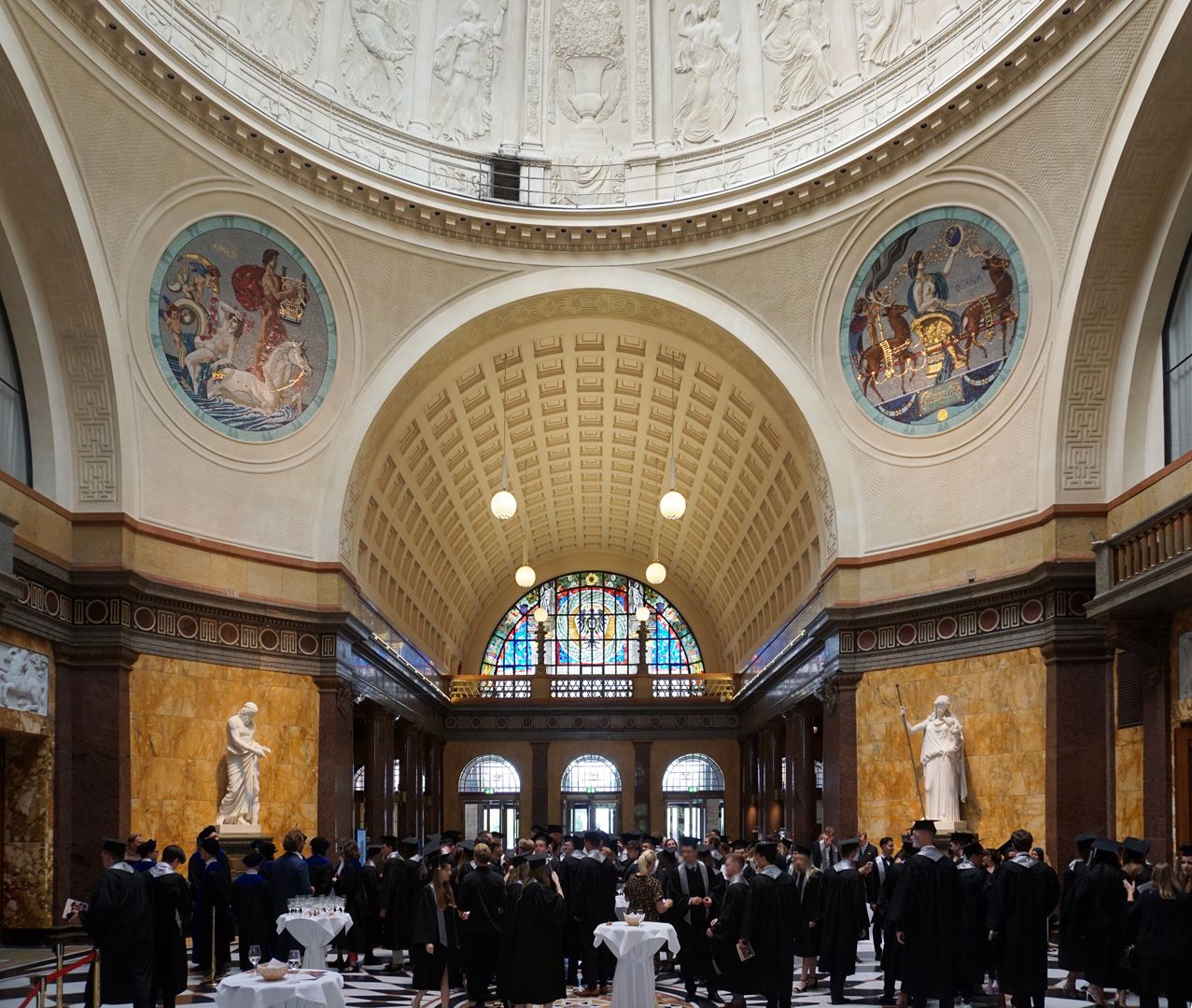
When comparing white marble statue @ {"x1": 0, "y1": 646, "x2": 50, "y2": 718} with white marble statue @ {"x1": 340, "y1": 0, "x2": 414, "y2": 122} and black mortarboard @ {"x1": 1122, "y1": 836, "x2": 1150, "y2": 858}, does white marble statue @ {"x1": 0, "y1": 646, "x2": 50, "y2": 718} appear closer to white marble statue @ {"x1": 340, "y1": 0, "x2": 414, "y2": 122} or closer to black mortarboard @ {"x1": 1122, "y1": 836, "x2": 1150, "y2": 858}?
white marble statue @ {"x1": 340, "y1": 0, "x2": 414, "y2": 122}

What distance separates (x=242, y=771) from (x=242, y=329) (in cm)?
762

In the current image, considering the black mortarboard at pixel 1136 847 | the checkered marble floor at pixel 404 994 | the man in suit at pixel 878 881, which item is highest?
the black mortarboard at pixel 1136 847

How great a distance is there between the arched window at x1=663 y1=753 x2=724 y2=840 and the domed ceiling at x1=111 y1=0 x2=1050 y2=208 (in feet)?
76.7

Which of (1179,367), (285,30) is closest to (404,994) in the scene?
(1179,367)

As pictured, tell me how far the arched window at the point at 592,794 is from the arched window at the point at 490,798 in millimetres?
1669

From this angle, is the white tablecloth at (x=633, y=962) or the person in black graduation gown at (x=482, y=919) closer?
the white tablecloth at (x=633, y=962)

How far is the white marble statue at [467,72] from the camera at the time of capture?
26.8 metres

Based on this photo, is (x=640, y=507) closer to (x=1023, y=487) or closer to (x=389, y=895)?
(x=1023, y=487)

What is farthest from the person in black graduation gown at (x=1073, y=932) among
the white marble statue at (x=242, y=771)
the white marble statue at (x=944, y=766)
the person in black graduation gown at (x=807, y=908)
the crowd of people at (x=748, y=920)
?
the white marble statue at (x=242, y=771)

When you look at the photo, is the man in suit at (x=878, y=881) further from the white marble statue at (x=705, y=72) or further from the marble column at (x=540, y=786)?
the marble column at (x=540, y=786)

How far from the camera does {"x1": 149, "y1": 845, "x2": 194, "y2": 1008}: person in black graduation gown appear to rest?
1328 cm

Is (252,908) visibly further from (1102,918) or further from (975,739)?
(975,739)

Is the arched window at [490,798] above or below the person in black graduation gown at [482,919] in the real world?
below

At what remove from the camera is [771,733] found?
37312 mm
